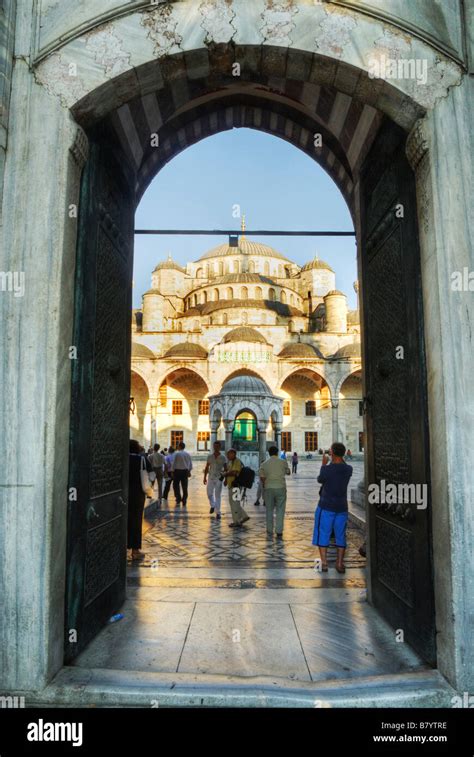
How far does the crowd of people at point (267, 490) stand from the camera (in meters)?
4.74

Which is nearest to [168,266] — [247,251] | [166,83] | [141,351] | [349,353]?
[247,251]

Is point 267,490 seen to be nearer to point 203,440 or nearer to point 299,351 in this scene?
point 299,351

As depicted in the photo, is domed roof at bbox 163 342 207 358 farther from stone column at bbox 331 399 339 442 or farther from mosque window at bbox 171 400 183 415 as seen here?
stone column at bbox 331 399 339 442

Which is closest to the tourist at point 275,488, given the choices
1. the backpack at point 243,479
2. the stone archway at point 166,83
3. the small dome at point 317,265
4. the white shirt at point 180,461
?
the backpack at point 243,479

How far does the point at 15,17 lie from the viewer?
2508 mm

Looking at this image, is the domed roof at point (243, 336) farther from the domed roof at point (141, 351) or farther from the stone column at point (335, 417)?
the stone column at point (335, 417)

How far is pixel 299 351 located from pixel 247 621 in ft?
97.6

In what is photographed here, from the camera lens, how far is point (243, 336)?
3181cm

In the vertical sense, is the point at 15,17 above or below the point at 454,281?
above

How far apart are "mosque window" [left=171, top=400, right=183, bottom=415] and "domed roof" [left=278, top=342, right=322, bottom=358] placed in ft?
26.2

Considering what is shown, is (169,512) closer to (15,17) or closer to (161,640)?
(161,640)

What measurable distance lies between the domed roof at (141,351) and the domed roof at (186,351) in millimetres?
1210

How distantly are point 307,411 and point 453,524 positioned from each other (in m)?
32.6

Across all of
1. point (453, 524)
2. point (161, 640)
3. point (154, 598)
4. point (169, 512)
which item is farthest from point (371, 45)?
point (169, 512)
